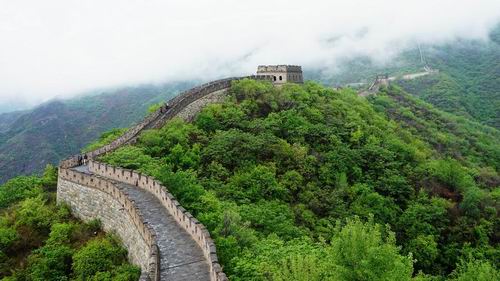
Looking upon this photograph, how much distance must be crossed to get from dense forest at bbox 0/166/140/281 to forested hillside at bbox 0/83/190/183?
2597 inches

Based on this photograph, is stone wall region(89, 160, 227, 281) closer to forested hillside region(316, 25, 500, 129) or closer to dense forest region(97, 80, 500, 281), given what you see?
dense forest region(97, 80, 500, 281)

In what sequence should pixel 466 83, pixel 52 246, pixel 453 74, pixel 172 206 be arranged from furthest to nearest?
pixel 453 74 < pixel 466 83 < pixel 52 246 < pixel 172 206

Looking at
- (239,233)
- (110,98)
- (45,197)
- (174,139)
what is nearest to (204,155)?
(174,139)

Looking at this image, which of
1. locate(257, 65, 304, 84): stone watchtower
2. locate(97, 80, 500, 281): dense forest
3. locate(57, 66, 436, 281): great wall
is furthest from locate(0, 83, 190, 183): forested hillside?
locate(57, 66, 436, 281): great wall

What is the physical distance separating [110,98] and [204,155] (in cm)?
11482

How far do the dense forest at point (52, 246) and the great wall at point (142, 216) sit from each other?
0.53 meters

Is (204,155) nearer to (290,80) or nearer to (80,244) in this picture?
(80,244)

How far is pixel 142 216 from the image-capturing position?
17250 mm

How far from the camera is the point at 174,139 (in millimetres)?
32000

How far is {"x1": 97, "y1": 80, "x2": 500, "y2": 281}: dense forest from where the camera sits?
2198 centimetres

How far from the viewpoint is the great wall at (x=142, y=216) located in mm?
13789

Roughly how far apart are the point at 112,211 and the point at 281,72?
29050 mm

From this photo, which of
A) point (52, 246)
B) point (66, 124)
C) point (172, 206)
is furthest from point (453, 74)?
point (52, 246)

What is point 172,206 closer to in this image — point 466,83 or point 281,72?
point 281,72
